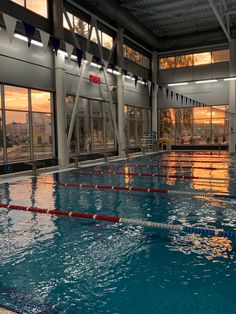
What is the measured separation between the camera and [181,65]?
73.4ft

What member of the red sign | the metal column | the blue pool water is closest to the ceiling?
the metal column

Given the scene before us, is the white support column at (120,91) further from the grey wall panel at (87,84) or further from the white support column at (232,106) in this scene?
the white support column at (232,106)

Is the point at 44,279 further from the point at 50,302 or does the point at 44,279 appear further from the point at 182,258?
the point at 182,258

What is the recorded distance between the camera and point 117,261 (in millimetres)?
Answer: 3592

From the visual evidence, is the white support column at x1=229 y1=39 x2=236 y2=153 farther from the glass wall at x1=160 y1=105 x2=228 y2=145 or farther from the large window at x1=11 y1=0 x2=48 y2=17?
the large window at x1=11 y1=0 x2=48 y2=17

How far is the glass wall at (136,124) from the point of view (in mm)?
20203

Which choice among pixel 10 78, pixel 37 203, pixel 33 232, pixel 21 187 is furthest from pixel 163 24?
pixel 33 232

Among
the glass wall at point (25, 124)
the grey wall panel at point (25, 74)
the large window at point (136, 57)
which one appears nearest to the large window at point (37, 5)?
the grey wall panel at point (25, 74)

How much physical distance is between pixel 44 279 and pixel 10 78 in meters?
9.09

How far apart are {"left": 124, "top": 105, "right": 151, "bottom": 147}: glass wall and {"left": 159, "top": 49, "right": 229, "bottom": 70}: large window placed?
3709mm

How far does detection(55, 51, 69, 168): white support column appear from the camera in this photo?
1243 cm

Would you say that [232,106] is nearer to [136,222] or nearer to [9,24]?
[9,24]

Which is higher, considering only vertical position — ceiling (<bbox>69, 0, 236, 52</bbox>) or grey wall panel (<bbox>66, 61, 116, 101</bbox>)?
ceiling (<bbox>69, 0, 236, 52</bbox>)

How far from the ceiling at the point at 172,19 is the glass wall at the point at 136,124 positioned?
4565 millimetres
